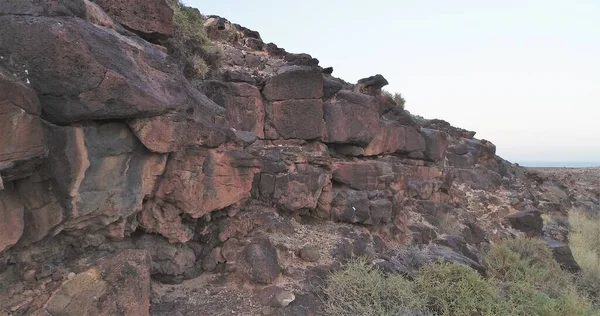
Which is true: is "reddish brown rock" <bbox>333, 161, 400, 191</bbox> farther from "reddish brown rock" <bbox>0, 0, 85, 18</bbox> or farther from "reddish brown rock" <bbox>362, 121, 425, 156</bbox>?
"reddish brown rock" <bbox>0, 0, 85, 18</bbox>

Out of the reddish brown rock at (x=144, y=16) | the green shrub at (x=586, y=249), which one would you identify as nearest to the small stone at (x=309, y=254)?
the reddish brown rock at (x=144, y=16)

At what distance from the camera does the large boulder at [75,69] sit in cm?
335

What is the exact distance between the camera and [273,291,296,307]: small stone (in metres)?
4.71

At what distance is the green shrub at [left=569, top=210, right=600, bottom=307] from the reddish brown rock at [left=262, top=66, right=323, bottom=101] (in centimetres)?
688

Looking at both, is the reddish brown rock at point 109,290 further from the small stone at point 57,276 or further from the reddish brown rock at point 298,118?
the reddish brown rock at point 298,118

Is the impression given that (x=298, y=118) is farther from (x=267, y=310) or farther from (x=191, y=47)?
(x=267, y=310)

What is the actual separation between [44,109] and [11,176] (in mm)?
662

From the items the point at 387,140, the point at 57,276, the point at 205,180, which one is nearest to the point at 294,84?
the point at 205,180

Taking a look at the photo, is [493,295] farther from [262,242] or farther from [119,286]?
[119,286]

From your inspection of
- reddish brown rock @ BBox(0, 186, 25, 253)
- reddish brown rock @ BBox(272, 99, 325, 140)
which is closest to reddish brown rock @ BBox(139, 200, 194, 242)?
reddish brown rock @ BBox(0, 186, 25, 253)

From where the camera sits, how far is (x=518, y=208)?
46.2ft

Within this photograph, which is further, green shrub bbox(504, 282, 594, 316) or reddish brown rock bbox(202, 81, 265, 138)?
reddish brown rock bbox(202, 81, 265, 138)

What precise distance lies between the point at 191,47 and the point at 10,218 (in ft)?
14.6

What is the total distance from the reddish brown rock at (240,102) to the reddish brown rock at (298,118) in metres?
0.31
